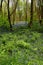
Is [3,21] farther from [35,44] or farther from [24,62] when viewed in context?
[24,62]

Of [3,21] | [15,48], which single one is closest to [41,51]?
[15,48]

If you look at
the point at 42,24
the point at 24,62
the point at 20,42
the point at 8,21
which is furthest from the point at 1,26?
the point at 24,62

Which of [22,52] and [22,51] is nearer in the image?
[22,52]

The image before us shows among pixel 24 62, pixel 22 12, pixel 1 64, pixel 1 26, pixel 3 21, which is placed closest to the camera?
pixel 1 64

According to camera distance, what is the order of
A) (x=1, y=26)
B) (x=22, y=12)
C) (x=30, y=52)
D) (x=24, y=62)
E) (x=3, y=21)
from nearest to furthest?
(x=24, y=62), (x=30, y=52), (x=3, y=21), (x=1, y=26), (x=22, y=12)

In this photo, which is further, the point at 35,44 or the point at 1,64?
the point at 35,44

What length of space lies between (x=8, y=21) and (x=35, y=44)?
355cm

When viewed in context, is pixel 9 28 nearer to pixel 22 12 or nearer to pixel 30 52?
pixel 30 52

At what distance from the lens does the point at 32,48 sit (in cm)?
664

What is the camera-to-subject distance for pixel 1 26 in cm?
1061

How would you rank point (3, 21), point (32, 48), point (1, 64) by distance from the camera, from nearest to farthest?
point (1, 64), point (32, 48), point (3, 21)

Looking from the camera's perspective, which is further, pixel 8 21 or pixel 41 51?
pixel 8 21

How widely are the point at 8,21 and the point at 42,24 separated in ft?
6.47

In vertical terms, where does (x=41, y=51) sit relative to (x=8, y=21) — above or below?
below
